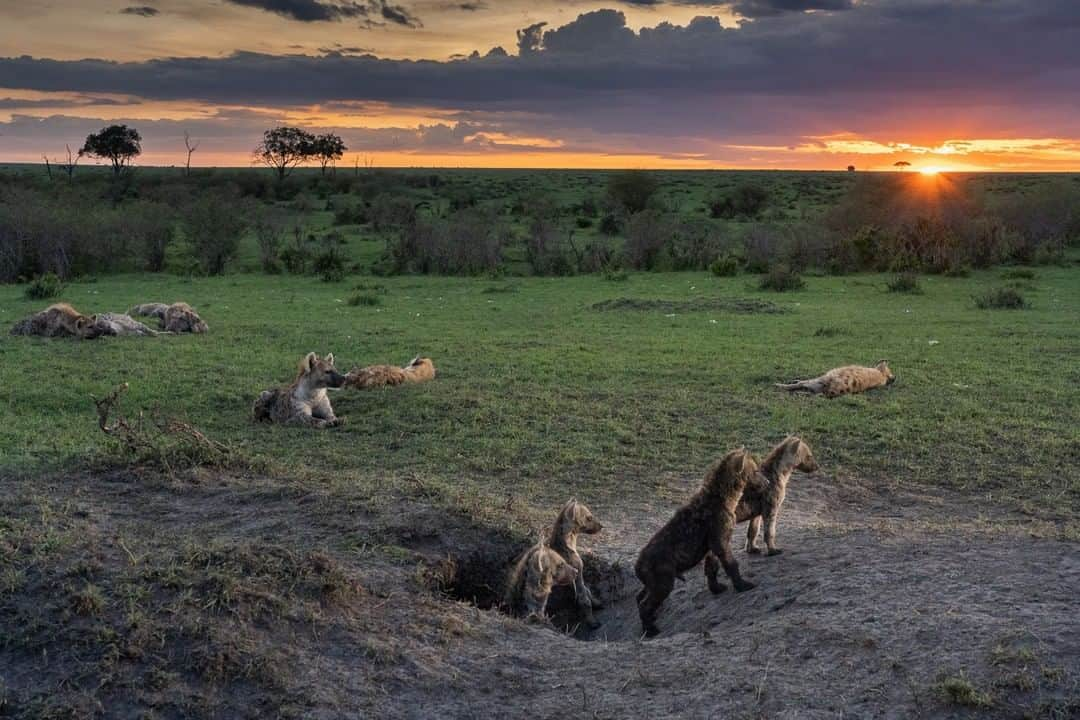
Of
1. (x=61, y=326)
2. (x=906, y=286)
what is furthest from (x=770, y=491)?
(x=906, y=286)

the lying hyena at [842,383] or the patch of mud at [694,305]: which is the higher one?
the patch of mud at [694,305]

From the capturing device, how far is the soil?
4523 mm

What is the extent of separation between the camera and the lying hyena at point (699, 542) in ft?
20.1

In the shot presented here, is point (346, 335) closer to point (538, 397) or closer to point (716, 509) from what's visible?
point (538, 397)

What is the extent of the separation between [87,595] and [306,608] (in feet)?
3.75

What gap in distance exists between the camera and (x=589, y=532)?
727 centimetres

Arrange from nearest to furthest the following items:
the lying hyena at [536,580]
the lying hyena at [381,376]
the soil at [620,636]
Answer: the soil at [620,636], the lying hyena at [536,580], the lying hyena at [381,376]

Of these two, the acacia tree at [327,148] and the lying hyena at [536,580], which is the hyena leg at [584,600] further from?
the acacia tree at [327,148]

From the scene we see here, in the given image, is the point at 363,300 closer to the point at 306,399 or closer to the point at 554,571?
the point at 306,399

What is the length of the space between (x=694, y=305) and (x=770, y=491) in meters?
15.3

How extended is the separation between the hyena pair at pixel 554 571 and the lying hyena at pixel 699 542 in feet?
2.08

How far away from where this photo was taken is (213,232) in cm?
3164

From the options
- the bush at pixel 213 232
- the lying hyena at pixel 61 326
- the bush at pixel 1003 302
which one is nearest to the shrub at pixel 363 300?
the lying hyena at pixel 61 326

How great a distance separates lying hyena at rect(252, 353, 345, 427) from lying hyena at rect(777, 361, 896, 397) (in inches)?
237
